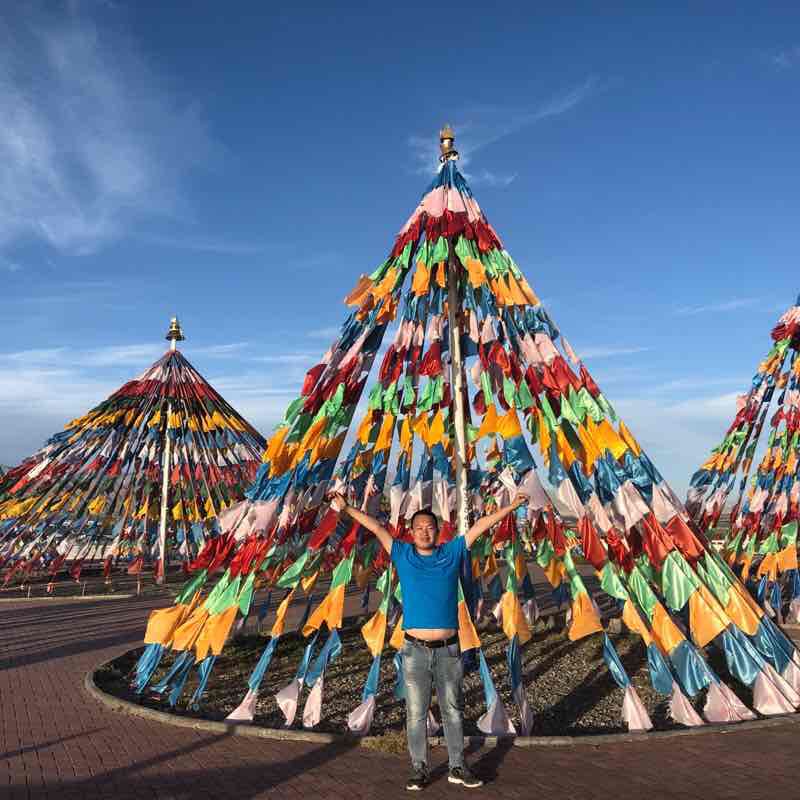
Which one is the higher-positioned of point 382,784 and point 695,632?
point 695,632

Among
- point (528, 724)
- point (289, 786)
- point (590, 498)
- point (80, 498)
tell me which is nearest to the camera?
point (289, 786)

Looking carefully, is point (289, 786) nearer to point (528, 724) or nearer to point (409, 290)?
point (528, 724)

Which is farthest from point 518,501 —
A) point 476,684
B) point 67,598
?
point 67,598

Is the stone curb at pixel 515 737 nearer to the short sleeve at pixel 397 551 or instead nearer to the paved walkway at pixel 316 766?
the paved walkway at pixel 316 766

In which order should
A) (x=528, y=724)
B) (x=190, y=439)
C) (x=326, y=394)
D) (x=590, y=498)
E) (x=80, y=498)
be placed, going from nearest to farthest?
(x=528, y=724) → (x=590, y=498) → (x=326, y=394) → (x=80, y=498) → (x=190, y=439)

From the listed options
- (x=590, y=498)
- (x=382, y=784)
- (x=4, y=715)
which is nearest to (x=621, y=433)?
(x=590, y=498)

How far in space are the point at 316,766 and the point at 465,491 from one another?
3.35 metres

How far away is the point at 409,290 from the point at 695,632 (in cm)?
432

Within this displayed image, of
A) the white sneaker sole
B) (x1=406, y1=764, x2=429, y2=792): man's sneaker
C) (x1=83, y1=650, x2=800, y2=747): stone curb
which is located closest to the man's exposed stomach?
(x1=406, y1=764, x2=429, y2=792): man's sneaker

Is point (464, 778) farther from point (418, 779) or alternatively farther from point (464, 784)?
point (418, 779)

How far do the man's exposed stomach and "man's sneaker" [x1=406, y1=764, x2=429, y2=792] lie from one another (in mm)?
877

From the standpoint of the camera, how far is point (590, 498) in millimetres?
7062

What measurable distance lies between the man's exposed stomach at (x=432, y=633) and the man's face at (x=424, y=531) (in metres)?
0.56

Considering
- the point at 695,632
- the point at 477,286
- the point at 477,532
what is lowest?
the point at 695,632
